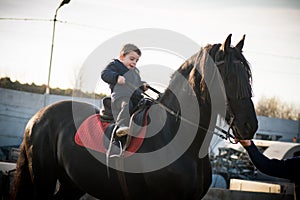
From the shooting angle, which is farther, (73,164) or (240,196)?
(240,196)

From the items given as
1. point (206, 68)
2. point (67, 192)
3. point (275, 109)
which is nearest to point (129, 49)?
point (206, 68)

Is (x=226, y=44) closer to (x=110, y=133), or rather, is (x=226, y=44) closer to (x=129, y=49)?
(x=129, y=49)

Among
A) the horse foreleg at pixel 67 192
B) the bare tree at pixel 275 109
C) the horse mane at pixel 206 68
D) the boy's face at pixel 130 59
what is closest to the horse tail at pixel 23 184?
the horse foreleg at pixel 67 192

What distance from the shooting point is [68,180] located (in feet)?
20.1

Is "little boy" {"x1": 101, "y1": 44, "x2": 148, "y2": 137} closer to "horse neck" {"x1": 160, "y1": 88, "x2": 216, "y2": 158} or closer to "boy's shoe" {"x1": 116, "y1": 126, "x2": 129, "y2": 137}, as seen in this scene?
"boy's shoe" {"x1": 116, "y1": 126, "x2": 129, "y2": 137}

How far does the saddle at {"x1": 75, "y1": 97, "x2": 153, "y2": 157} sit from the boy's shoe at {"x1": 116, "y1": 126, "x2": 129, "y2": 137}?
0.05 meters

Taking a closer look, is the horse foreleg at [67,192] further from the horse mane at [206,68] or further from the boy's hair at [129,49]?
the horse mane at [206,68]

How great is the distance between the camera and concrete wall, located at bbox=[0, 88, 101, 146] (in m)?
22.5

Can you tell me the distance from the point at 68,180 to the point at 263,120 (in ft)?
102

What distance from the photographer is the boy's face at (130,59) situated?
17.4 ft

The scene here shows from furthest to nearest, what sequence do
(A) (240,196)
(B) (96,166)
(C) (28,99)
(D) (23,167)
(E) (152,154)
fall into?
(C) (28,99) → (A) (240,196) → (D) (23,167) → (B) (96,166) → (E) (152,154)

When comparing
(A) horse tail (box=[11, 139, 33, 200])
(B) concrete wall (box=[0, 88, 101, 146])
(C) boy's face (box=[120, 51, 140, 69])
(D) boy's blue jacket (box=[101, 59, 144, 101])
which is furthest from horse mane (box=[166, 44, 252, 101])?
(B) concrete wall (box=[0, 88, 101, 146])

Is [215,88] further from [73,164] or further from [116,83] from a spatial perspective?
[73,164]

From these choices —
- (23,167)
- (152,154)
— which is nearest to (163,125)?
Answer: (152,154)
